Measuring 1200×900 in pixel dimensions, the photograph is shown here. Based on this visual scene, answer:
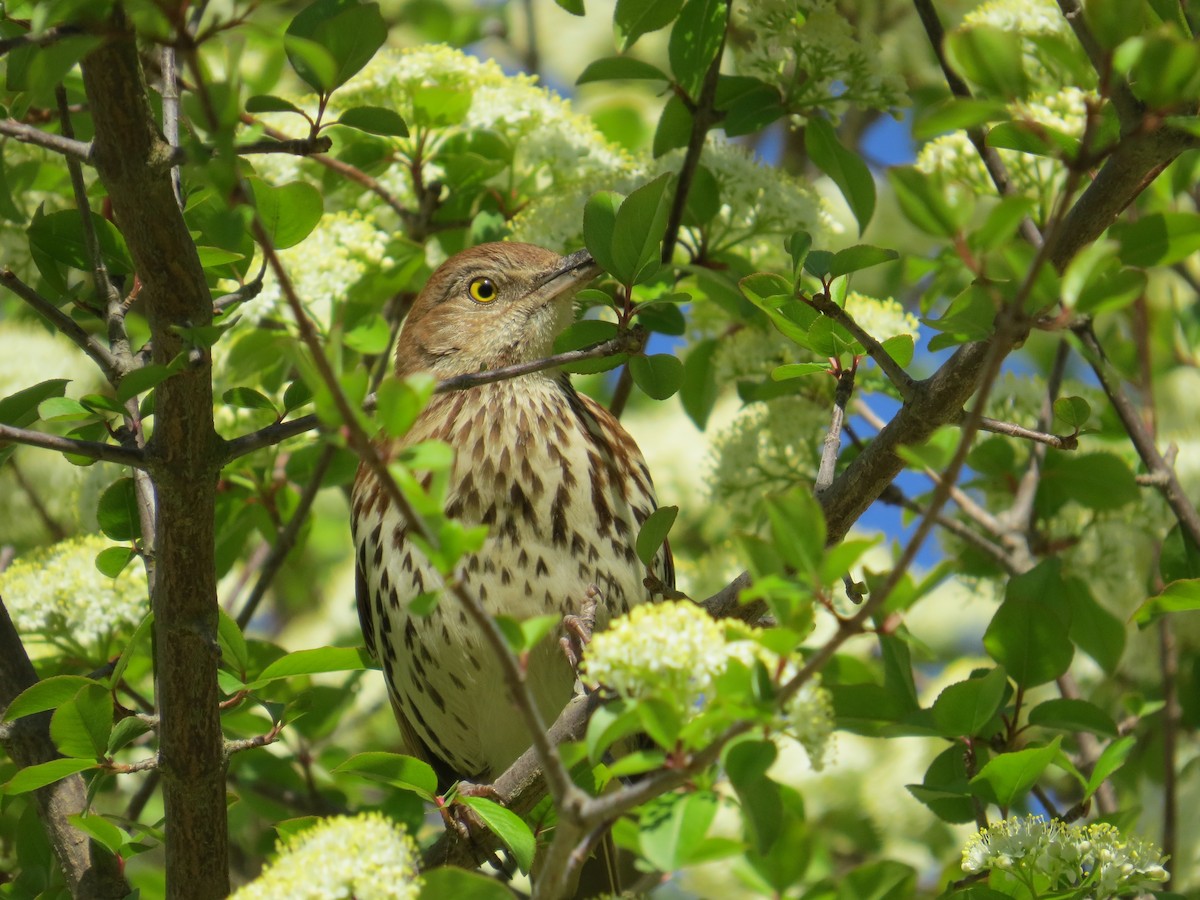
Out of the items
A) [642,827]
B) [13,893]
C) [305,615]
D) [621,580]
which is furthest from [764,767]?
[305,615]

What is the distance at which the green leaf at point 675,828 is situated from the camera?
189 cm

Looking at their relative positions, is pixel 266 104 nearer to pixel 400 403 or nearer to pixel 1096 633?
pixel 400 403

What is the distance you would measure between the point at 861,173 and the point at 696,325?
3.31 feet

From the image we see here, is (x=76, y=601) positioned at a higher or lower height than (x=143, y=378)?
higher

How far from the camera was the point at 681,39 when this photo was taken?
12.7ft

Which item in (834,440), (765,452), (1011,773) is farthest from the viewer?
(765,452)

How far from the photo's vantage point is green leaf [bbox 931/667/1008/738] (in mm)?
2748

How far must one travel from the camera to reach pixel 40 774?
9.58 ft

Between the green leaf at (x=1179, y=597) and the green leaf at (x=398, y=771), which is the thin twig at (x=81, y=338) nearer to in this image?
the green leaf at (x=398, y=771)

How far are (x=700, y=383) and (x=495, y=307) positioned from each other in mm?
733

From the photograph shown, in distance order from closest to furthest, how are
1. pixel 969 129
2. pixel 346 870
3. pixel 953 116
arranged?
pixel 953 116, pixel 346 870, pixel 969 129

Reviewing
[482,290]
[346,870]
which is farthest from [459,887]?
[482,290]

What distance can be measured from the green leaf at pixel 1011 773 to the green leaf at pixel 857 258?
3.29 feet

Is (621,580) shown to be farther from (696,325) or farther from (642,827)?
(642,827)
